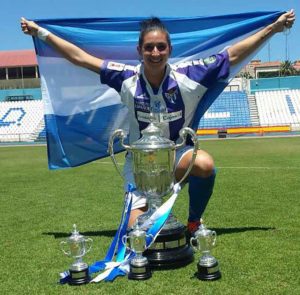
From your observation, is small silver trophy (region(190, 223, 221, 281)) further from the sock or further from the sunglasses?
the sunglasses

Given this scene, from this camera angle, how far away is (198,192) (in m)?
3.69

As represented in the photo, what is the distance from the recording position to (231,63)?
3.69 metres

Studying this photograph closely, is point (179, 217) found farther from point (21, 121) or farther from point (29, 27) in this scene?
point (21, 121)

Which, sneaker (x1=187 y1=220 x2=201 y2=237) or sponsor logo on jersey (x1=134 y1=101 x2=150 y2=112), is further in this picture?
sneaker (x1=187 y1=220 x2=201 y2=237)

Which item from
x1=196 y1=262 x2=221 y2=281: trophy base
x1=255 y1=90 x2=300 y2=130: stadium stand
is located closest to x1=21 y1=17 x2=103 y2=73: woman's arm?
x1=196 y1=262 x2=221 y2=281: trophy base

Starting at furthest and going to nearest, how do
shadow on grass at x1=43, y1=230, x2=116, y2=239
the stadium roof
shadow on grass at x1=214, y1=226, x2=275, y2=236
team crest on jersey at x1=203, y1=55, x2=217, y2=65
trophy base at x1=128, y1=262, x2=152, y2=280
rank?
the stadium roof → shadow on grass at x1=43, y1=230, x2=116, y2=239 → shadow on grass at x1=214, y1=226, x2=275, y2=236 → team crest on jersey at x1=203, y1=55, x2=217, y2=65 → trophy base at x1=128, y1=262, x2=152, y2=280

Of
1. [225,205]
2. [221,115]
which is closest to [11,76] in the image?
[221,115]

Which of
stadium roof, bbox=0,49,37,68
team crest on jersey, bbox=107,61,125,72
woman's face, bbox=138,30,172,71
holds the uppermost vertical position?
stadium roof, bbox=0,49,37,68

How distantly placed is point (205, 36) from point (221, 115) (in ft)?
102

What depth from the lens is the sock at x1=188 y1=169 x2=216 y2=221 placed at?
12.1 ft

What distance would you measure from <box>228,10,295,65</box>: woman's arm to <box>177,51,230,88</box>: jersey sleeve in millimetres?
71

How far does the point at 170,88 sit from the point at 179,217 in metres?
1.81

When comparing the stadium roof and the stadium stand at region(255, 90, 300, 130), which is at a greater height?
the stadium roof

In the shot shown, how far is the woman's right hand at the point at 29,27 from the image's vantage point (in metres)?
3.87
